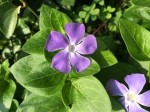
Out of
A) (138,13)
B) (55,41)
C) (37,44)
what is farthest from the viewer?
(138,13)

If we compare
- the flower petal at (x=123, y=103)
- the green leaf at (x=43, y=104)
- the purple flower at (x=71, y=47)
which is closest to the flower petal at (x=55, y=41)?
the purple flower at (x=71, y=47)

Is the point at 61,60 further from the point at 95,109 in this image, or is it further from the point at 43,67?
the point at 95,109

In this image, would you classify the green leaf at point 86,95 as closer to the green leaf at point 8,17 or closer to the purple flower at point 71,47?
the purple flower at point 71,47

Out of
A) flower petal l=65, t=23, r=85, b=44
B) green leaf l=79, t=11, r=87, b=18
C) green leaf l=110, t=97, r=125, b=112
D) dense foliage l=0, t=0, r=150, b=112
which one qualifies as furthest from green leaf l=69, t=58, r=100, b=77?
green leaf l=79, t=11, r=87, b=18

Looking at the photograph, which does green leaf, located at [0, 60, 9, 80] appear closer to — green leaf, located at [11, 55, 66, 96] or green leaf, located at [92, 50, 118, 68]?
green leaf, located at [11, 55, 66, 96]

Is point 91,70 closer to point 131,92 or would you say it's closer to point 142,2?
point 131,92

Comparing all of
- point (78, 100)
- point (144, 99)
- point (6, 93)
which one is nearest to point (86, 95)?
point (78, 100)
